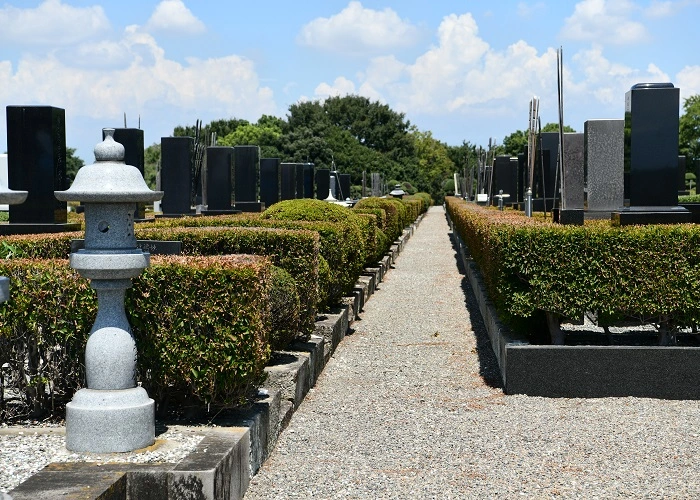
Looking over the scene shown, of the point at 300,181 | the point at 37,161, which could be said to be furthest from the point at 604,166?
the point at 300,181

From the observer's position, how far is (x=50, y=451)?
169 inches

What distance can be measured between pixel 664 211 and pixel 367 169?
2219 inches

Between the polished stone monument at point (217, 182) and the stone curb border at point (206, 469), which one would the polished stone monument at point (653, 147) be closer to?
the stone curb border at point (206, 469)

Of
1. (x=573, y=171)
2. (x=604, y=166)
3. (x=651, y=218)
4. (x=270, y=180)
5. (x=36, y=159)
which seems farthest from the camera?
(x=270, y=180)

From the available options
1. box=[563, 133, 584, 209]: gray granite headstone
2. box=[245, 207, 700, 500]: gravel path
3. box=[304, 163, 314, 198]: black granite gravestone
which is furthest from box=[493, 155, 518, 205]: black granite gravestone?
box=[245, 207, 700, 500]: gravel path

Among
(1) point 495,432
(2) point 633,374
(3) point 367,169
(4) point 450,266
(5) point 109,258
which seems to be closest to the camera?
(5) point 109,258

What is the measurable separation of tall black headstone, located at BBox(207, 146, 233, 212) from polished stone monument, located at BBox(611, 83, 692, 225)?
428 inches

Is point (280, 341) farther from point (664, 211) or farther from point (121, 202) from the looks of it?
point (664, 211)

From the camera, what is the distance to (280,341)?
688cm

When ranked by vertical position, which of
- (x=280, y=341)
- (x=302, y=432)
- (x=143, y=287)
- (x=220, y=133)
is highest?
(x=220, y=133)

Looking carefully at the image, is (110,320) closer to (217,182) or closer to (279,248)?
(279,248)

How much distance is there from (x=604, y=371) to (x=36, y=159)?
7.16 metres

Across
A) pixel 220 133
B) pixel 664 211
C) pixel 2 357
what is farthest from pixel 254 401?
pixel 220 133

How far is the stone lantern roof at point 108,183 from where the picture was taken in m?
4.43
